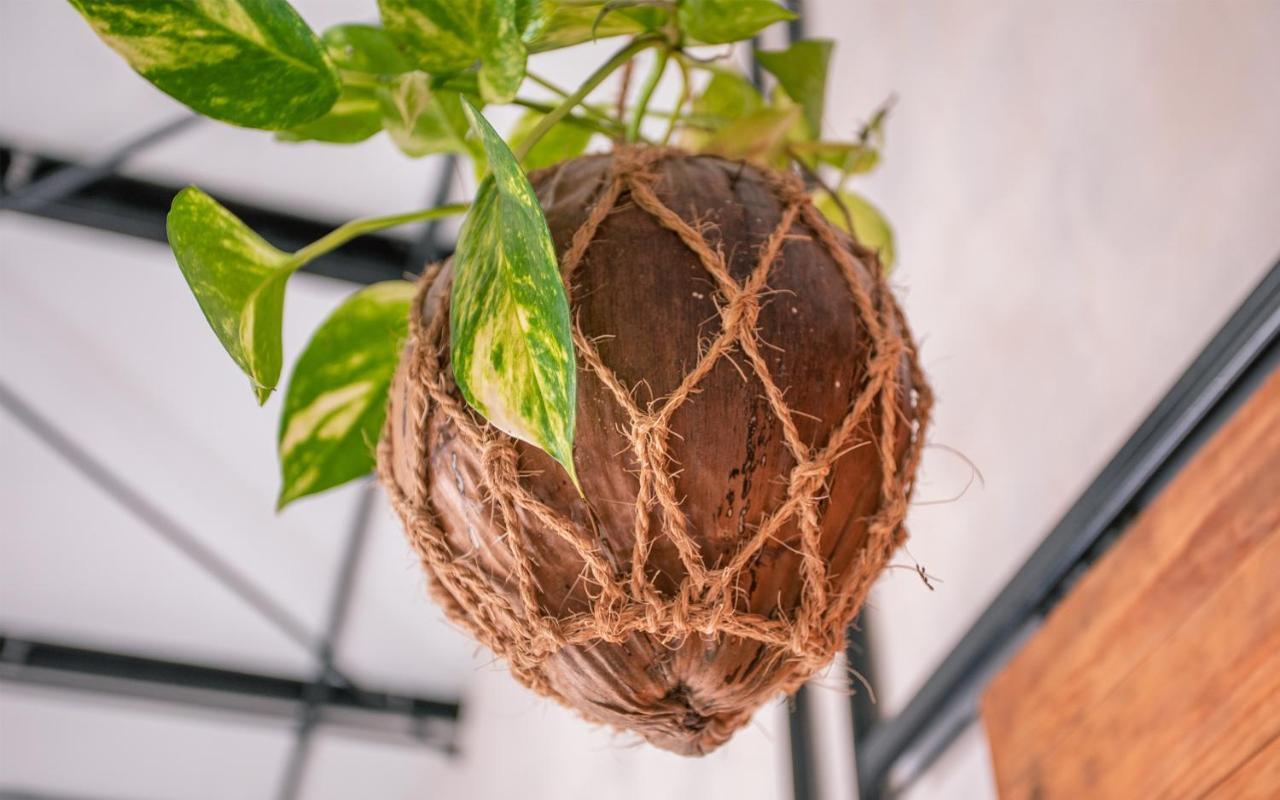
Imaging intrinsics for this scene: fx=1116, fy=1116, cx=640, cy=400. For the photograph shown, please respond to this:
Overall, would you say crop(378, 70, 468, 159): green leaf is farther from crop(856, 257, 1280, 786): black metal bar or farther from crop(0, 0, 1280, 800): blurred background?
crop(856, 257, 1280, 786): black metal bar

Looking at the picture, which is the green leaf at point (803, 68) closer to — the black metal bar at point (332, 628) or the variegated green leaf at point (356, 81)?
the variegated green leaf at point (356, 81)

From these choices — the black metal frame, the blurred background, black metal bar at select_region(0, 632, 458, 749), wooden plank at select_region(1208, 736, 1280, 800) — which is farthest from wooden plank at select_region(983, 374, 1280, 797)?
black metal bar at select_region(0, 632, 458, 749)

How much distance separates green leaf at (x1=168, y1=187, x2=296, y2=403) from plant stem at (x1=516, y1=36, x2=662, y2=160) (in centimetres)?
13

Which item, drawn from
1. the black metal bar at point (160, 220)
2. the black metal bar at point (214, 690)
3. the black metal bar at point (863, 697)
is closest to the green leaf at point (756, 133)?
the black metal bar at point (863, 697)

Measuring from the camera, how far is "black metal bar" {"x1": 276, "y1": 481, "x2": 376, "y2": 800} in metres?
3.28

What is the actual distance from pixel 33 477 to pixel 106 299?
69 centimetres

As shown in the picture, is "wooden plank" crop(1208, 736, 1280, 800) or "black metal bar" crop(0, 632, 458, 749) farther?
"black metal bar" crop(0, 632, 458, 749)

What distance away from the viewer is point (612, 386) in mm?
430

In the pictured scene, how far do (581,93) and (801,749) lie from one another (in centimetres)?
101

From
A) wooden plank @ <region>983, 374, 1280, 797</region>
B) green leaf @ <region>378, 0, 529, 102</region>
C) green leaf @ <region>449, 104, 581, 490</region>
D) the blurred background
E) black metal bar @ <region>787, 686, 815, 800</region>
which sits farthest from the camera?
black metal bar @ <region>787, 686, 815, 800</region>

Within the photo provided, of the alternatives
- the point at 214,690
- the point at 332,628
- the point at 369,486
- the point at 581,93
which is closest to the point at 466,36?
the point at 581,93

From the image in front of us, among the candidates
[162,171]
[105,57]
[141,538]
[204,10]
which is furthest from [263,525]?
[204,10]

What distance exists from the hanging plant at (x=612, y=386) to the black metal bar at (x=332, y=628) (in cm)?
265

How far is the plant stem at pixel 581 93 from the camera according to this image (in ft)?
1.82
